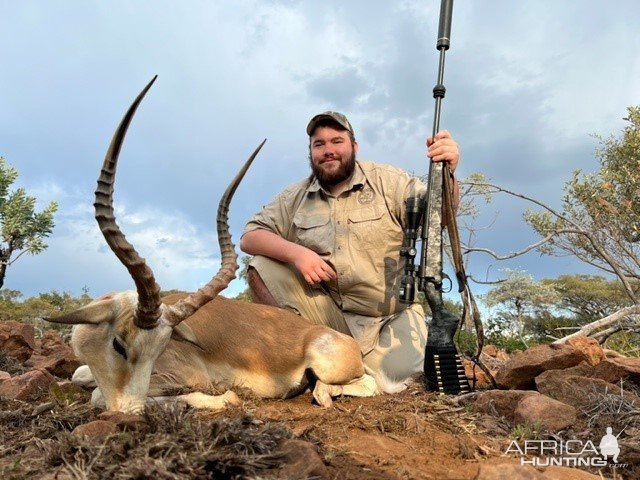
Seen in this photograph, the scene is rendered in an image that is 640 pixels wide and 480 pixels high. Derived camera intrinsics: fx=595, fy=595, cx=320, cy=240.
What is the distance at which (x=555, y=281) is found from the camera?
880 inches

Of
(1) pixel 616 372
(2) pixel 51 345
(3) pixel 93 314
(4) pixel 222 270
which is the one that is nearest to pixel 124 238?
(3) pixel 93 314

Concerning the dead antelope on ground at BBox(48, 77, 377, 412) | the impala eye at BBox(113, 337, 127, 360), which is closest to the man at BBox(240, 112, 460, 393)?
the dead antelope on ground at BBox(48, 77, 377, 412)

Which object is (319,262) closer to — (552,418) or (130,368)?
(130,368)

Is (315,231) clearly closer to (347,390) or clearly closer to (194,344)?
(347,390)

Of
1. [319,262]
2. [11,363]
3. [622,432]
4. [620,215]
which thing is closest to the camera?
[622,432]

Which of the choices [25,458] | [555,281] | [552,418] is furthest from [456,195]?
[555,281]

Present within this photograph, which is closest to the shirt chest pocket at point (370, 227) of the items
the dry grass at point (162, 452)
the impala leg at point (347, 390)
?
the impala leg at point (347, 390)

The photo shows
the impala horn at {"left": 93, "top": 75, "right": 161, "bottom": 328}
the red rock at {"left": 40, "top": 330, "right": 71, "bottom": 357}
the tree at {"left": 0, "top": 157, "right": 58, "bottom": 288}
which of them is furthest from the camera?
the tree at {"left": 0, "top": 157, "right": 58, "bottom": 288}

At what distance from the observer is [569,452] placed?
11.1 ft

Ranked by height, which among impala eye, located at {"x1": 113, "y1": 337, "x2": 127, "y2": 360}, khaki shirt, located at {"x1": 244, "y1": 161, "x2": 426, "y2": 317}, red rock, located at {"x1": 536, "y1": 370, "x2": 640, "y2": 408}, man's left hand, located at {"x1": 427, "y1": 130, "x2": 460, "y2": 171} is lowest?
red rock, located at {"x1": 536, "y1": 370, "x2": 640, "y2": 408}

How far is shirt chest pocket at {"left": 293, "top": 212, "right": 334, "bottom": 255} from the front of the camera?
19.6 feet

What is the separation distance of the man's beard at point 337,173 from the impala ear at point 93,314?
8.76 feet

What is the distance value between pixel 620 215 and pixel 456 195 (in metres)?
8.20

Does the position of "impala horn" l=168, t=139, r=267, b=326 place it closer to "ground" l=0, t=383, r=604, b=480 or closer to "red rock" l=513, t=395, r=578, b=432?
"ground" l=0, t=383, r=604, b=480
